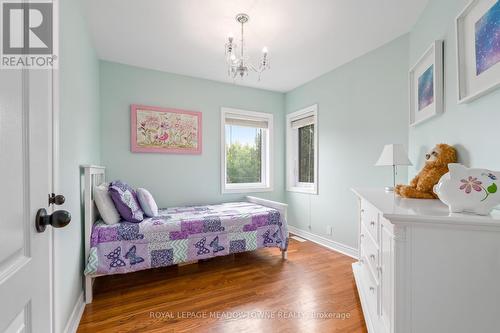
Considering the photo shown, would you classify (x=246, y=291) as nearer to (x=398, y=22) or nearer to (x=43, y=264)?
(x=43, y=264)

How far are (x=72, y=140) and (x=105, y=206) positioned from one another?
783mm

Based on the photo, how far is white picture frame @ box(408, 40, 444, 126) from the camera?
169 cm

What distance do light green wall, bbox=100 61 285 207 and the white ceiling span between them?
9.2 inches

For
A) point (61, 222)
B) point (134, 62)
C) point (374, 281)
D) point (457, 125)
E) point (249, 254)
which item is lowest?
point (249, 254)

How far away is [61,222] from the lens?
2.43ft

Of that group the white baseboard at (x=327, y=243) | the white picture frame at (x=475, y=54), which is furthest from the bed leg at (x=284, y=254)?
the white picture frame at (x=475, y=54)

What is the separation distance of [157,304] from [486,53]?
2.74 metres

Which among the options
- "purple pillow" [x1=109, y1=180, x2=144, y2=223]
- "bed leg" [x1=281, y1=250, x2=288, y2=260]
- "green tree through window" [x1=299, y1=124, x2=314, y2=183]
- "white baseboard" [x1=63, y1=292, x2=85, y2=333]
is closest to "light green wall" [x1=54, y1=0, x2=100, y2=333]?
"white baseboard" [x1=63, y1=292, x2=85, y2=333]

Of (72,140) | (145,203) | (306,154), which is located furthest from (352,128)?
(72,140)

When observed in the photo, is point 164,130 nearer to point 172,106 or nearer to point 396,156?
point 172,106

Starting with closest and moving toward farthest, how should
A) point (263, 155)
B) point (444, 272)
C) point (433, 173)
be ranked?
point (444, 272) → point (433, 173) → point (263, 155)

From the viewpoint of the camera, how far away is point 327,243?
129 inches

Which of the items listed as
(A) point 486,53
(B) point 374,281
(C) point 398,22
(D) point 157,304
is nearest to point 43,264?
(D) point 157,304

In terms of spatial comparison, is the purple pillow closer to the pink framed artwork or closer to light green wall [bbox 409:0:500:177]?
the pink framed artwork
